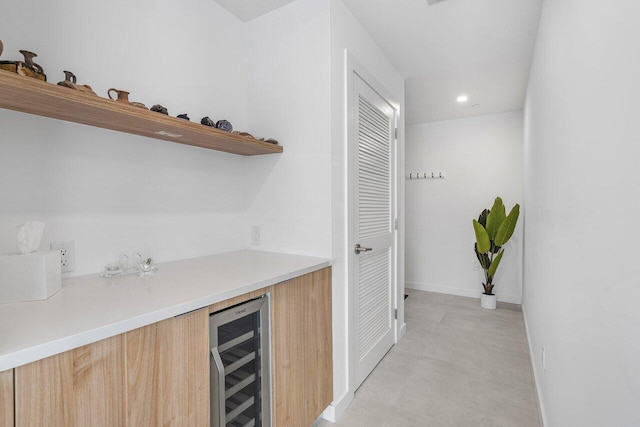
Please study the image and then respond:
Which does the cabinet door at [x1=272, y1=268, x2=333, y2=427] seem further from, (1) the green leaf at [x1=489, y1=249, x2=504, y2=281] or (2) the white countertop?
(1) the green leaf at [x1=489, y1=249, x2=504, y2=281]

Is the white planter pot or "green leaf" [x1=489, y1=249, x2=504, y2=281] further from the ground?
"green leaf" [x1=489, y1=249, x2=504, y2=281]

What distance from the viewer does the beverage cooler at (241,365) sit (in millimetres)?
1122

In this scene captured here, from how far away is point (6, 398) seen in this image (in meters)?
0.64

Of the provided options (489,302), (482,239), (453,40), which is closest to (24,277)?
(453,40)

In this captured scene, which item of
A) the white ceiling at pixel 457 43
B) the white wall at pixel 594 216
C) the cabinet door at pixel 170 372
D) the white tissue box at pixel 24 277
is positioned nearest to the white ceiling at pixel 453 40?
the white ceiling at pixel 457 43

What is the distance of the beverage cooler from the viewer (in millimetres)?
1122

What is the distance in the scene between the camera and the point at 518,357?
8.32 feet

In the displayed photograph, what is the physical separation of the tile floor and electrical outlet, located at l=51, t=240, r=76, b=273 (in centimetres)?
156

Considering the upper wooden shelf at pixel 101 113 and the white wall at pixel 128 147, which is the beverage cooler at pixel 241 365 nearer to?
the white wall at pixel 128 147

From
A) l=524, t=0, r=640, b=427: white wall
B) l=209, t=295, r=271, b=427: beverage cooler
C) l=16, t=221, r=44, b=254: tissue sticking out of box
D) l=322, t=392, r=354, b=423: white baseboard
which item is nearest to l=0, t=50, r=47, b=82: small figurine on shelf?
l=16, t=221, r=44, b=254: tissue sticking out of box

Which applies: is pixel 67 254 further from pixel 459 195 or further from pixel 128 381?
pixel 459 195

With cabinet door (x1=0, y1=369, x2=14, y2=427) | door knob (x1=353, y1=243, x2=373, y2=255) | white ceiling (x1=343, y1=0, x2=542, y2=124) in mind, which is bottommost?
cabinet door (x1=0, y1=369, x2=14, y2=427)

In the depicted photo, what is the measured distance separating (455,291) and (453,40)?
333 cm

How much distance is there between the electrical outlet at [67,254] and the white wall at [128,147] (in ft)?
0.07
